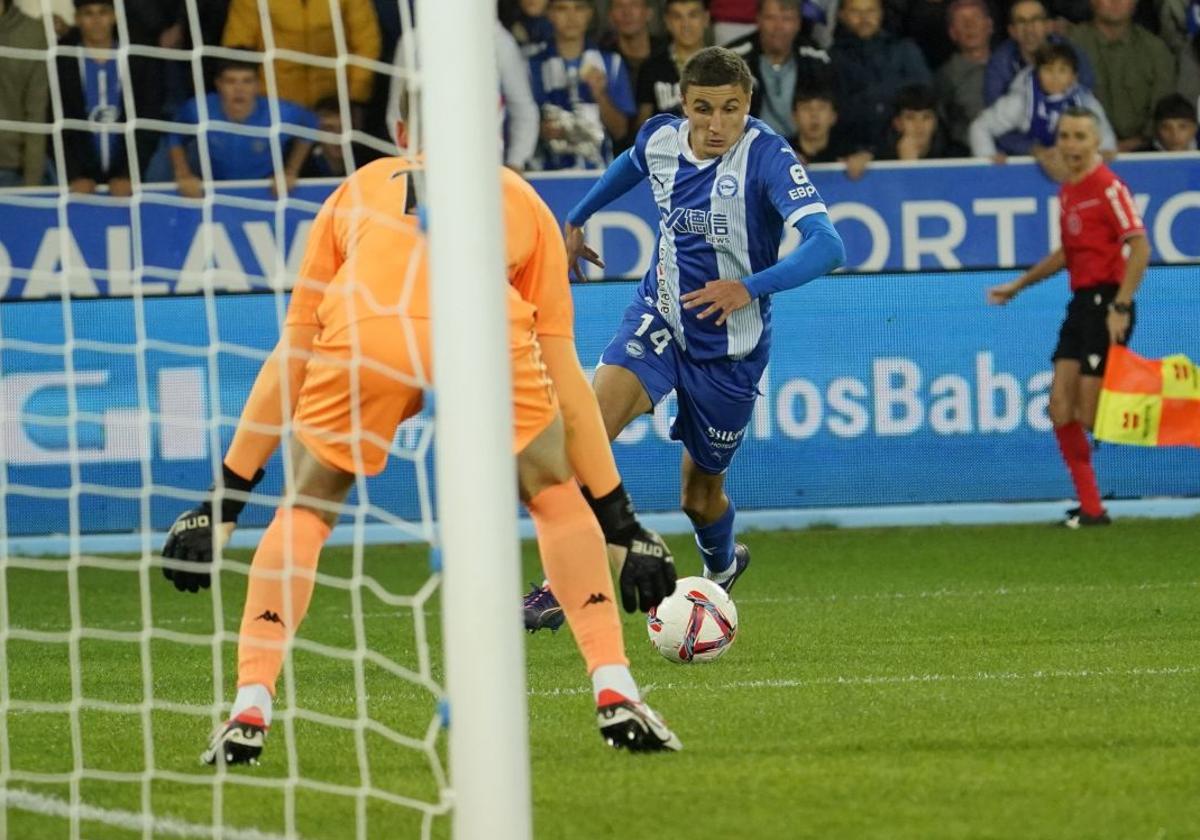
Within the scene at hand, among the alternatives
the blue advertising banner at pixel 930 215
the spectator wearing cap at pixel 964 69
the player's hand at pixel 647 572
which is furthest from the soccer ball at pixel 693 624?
the spectator wearing cap at pixel 964 69

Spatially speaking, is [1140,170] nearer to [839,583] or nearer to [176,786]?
[839,583]

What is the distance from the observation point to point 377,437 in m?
4.73

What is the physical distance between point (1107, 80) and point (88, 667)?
800 centimetres

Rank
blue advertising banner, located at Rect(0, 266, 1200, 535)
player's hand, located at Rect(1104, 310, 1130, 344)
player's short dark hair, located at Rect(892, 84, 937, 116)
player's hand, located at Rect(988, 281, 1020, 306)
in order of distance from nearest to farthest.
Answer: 1. blue advertising banner, located at Rect(0, 266, 1200, 535)
2. player's hand, located at Rect(1104, 310, 1130, 344)
3. player's hand, located at Rect(988, 281, 1020, 306)
4. player's short dark hair, located at Rect(892, 84, 937, 116)

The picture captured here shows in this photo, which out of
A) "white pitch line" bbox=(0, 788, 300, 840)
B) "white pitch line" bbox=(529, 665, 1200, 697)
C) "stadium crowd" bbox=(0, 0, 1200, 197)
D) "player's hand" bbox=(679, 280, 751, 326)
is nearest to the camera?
"white pitch line" bbox=(0, 788, 300, 840)

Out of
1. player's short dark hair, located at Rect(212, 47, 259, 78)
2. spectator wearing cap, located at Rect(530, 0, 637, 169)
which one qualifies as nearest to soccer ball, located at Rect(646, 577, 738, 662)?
player's short dark hair, located at Rect(212, 47, 259, 78)

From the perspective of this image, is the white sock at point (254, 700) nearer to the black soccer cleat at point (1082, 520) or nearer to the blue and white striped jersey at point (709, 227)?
the blue and white striped jersey at point (709, 227)

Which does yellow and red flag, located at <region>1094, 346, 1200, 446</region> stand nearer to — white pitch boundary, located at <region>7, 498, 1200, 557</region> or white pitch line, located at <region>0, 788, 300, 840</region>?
white pitch boundary, located at <region>7, 498, 1200, 557</region>

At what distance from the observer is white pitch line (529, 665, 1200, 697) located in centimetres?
595

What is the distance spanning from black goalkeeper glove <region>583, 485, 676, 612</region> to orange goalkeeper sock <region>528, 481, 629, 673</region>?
1.7 inches

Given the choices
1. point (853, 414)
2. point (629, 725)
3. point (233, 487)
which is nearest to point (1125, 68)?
point (853, 414)

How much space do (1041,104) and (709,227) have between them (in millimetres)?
5676

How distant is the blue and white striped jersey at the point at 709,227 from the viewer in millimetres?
7191

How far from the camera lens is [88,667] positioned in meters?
6.93
